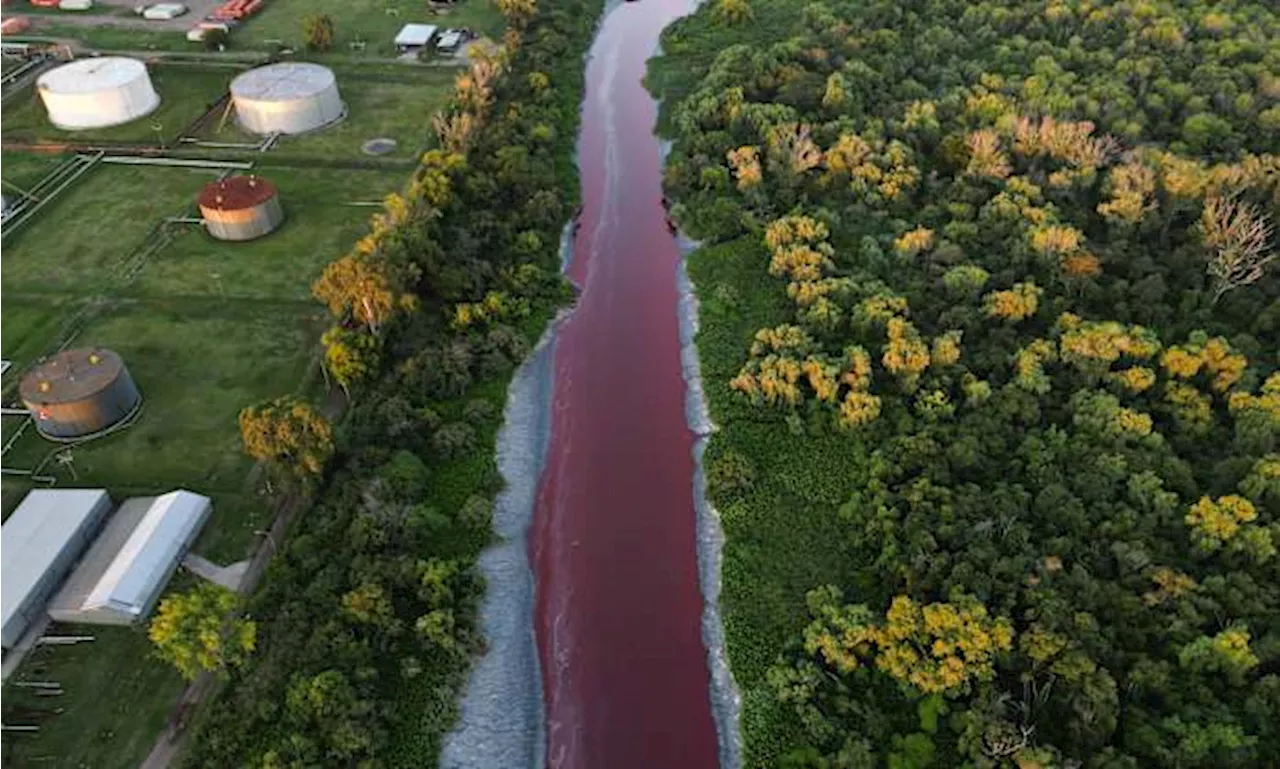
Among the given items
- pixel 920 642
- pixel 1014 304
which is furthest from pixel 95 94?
pixel 920 642

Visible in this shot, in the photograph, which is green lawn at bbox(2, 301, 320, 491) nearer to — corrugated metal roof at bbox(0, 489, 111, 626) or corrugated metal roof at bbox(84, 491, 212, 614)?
corrugated metal roof at bbox(84, 491, 212, 614)

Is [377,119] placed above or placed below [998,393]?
below

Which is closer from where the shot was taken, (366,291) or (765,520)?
(765,520)

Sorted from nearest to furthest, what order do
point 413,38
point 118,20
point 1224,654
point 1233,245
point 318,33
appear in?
point 1224,654, point 1233,245, point 318,33, point 413,38, point 118,20

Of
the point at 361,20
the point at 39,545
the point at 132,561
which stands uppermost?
the point at 132,561

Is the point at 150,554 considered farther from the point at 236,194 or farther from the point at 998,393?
the point at 998,393

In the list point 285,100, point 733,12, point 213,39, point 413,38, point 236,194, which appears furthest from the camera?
point 733,12

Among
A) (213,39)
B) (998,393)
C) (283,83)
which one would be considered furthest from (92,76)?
(998,393)

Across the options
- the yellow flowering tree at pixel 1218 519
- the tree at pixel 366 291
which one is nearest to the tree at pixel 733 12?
the tree at pixel 366 291

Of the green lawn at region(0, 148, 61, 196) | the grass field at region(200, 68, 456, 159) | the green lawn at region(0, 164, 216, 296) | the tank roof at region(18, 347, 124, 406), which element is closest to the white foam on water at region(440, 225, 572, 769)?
the tank roof at region(18, 347, 124, 406)
